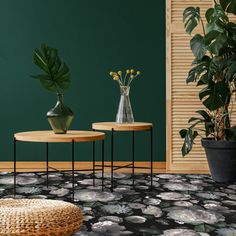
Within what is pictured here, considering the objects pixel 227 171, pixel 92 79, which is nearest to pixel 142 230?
pixel 227 171

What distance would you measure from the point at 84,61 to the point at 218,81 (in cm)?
150

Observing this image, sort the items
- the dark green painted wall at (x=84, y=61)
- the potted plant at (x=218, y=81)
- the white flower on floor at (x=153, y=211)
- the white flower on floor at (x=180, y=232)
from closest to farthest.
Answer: the white flower on floor at (x=180, y=232), the white flower on floor at (x=153, y=211), the potted plant at (x=218, y=81), the dark green painted wall at (x=84, y=61)

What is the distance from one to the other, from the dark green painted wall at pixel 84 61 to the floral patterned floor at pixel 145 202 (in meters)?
0.60

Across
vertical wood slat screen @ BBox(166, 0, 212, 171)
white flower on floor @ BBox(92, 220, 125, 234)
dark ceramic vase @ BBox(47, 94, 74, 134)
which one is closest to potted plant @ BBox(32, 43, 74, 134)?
dark ceramic vase @ BBox(47, 94, 74, 134)

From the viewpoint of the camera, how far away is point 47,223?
194cm

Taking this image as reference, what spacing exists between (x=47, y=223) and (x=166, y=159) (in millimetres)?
3075

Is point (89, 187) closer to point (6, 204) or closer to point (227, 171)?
point (227, 171)

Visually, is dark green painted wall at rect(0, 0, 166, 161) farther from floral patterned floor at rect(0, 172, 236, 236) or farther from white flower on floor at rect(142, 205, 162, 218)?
white flower on floor at rect(142, 205, 162, 218)

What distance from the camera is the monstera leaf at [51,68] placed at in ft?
11.5

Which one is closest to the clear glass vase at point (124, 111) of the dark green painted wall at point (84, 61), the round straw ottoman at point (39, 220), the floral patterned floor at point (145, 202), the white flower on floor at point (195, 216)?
the floral patterned floor at point (145, 202)

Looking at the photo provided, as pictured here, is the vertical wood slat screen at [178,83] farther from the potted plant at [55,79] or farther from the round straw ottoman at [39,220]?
the round straw ottoman at [39,220]

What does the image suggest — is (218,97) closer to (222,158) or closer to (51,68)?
(222,158)

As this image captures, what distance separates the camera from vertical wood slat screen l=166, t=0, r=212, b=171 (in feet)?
16.0

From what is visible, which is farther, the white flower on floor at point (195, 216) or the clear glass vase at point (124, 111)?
the clear glass vase at point (124, 111)
